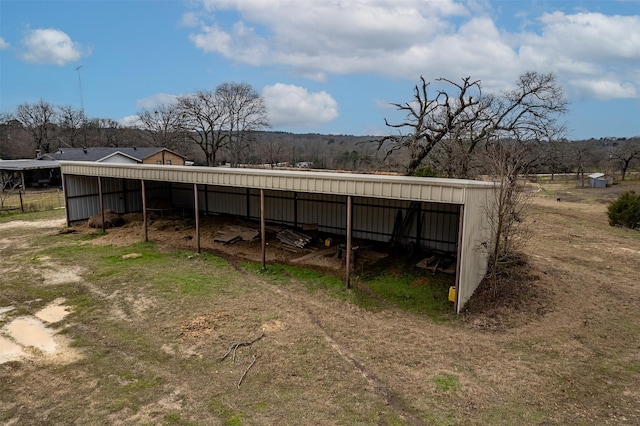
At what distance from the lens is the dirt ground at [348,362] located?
5922 mm

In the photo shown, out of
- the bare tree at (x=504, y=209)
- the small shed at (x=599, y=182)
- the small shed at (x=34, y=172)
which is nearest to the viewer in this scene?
the bare tree at (x=504, y=209)

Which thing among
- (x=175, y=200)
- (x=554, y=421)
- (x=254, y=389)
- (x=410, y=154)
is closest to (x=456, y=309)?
(x=554, y=421)

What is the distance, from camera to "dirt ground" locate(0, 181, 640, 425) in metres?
5.92

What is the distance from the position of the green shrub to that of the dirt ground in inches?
453

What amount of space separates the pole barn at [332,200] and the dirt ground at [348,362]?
1748 millimetres

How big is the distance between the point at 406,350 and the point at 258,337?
9.93 ft

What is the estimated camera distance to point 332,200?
16.5 m

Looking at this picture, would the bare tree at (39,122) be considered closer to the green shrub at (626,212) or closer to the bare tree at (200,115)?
the bare tree at (200,115)

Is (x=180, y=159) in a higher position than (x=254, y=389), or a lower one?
higher

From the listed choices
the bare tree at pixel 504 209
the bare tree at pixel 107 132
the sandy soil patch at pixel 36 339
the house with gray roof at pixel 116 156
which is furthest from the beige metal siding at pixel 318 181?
the bare tree at pixel 107 132

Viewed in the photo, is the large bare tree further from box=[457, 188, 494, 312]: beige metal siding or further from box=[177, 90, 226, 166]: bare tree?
box=[457, 188, 494, 312]: beige metal siding

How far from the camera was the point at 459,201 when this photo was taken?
901 centimetres

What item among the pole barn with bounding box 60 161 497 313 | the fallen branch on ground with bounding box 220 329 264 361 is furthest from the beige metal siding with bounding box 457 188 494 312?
the fallen branch on ground with bounding box 220 329 264 361

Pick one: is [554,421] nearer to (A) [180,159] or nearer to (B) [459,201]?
(B) [459,201]
